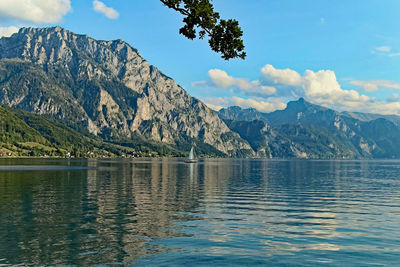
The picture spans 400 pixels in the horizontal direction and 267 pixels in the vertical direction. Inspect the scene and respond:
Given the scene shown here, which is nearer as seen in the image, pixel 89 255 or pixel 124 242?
pixel 89 255

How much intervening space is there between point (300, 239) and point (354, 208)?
29867mm

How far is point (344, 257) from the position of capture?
30750 mm

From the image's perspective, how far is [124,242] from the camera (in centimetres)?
3431

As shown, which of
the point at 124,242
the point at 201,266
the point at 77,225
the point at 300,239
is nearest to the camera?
the point at 201,266

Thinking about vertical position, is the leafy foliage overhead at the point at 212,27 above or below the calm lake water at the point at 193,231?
above

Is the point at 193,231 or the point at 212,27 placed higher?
the point at 212,27

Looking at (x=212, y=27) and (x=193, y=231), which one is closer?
(x=212, y=27)

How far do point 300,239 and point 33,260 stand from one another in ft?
85.0

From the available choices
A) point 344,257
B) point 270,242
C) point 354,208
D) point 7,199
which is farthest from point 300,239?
point 7,199

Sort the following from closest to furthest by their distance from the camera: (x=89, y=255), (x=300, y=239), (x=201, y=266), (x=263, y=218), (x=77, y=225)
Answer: (x=201, y=266) → (x=89, y=255) → (x=300, y=239) → (x=77, y=225) → (x=263, y=218)

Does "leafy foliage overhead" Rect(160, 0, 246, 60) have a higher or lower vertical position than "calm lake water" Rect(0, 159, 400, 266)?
higher

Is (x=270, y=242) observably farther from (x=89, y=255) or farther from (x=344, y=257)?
(x=89, y=255)

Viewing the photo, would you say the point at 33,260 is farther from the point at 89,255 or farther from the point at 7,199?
the point at 7,199

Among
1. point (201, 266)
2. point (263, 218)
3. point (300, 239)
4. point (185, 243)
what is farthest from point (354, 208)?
point (201, 266)
